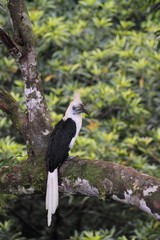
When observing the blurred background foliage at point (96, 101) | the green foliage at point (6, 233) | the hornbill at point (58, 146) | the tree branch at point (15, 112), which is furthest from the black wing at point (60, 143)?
the green foliage at point (6, 233)

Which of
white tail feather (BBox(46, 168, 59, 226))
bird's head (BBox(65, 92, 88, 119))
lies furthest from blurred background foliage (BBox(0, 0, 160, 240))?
white tail feather (BBox(46, 168, 59, 226))

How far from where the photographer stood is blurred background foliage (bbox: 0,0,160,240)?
3.77 metres

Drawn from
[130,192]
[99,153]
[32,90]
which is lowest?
Answer: [99,153]

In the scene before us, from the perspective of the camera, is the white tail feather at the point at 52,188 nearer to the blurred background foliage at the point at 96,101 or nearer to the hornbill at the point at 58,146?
the hornbill at the point at 58,146

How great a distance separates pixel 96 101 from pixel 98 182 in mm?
1814

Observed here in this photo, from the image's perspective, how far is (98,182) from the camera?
2260mm

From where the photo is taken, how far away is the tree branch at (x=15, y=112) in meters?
2.69

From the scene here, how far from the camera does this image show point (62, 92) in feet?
13.9

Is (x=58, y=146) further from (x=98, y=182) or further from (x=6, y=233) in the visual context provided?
(x=6, y=233)

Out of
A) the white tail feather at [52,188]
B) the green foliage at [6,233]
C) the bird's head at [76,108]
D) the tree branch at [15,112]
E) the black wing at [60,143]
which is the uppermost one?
the tree branch at [15,112]

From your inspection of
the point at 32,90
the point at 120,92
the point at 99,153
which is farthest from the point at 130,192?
the point at 120,92

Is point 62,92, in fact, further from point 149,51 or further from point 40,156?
point 40,156

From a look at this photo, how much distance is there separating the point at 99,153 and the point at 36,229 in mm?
1044

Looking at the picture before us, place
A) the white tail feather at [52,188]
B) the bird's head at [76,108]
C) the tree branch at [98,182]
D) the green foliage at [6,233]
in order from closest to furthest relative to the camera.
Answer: the tree branch at [98,182]
the white tail feather at [52,188]
the bird's head at [76,108]
the green foliage at [6,233]
